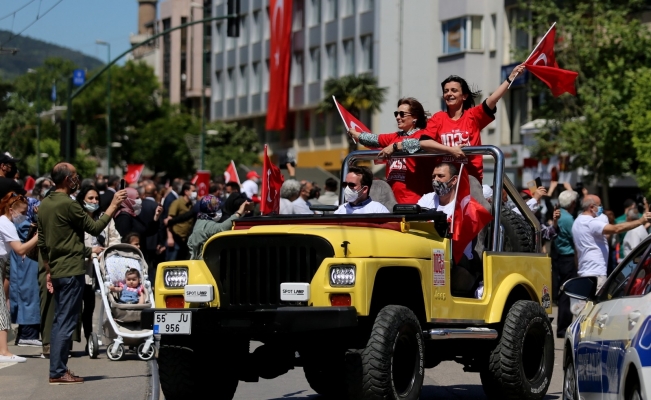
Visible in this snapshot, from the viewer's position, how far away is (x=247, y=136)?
81375 mm

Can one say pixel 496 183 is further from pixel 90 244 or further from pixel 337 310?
pixel 90 244

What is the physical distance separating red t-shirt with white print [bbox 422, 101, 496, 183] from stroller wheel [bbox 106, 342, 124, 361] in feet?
16.9

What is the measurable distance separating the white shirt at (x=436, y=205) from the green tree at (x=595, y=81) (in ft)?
83.2

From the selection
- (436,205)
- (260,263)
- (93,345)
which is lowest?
(93,345)

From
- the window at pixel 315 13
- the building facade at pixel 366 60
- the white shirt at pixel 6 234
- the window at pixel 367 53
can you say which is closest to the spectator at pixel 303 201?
the white shirt at pixel 6 234

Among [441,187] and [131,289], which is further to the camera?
[131,289]

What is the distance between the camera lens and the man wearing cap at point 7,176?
16.9 meters

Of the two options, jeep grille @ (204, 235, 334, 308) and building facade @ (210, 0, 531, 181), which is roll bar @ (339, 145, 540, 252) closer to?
jeep grille @ (204, 235, 334, 308)

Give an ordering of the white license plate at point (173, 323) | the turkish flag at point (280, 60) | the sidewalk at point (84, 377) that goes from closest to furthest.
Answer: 1. the white license plate at point (173, 323)
2. the sidewalk at point (84, 377)
3. the turkish flag at point (280, 60)

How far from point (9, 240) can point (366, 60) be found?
52.4 meters

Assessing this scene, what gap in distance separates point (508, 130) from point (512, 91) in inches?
58.8

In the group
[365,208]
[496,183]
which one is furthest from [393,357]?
[496,183]

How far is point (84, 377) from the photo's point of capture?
13391 mm

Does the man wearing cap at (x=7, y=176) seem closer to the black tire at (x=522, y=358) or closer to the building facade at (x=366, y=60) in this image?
the black tire at (x=522, y=358)
